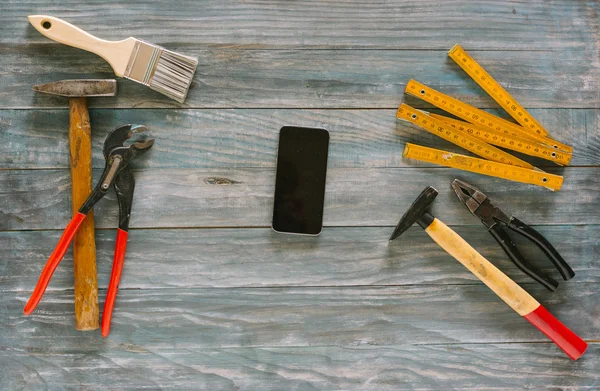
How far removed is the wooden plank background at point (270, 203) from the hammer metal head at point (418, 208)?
0.04 meters

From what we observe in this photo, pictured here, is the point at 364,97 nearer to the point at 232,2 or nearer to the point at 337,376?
the point at 232,2

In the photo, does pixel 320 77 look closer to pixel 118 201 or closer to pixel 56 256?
pixel 118 201

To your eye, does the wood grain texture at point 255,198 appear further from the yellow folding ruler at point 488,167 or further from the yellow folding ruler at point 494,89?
the yellow folding ruler at point 494,89

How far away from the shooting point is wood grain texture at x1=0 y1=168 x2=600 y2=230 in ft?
4.17

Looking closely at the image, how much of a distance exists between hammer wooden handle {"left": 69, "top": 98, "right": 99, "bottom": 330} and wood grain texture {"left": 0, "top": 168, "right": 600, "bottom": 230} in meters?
0.05

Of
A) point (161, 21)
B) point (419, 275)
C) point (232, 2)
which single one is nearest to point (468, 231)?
point (419, 275)

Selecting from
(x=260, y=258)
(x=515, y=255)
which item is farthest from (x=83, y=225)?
(x=515, y=255)

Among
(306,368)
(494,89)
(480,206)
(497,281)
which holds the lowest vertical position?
(306,368)

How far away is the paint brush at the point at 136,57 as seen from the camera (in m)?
1.20

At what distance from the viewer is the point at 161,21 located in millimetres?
1271

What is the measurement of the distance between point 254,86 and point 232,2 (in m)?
0.21

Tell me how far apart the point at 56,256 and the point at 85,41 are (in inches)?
19.6

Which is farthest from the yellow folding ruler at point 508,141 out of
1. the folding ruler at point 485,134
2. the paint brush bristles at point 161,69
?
the paint brush bristles at point 161,69

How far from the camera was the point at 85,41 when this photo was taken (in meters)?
1.20
